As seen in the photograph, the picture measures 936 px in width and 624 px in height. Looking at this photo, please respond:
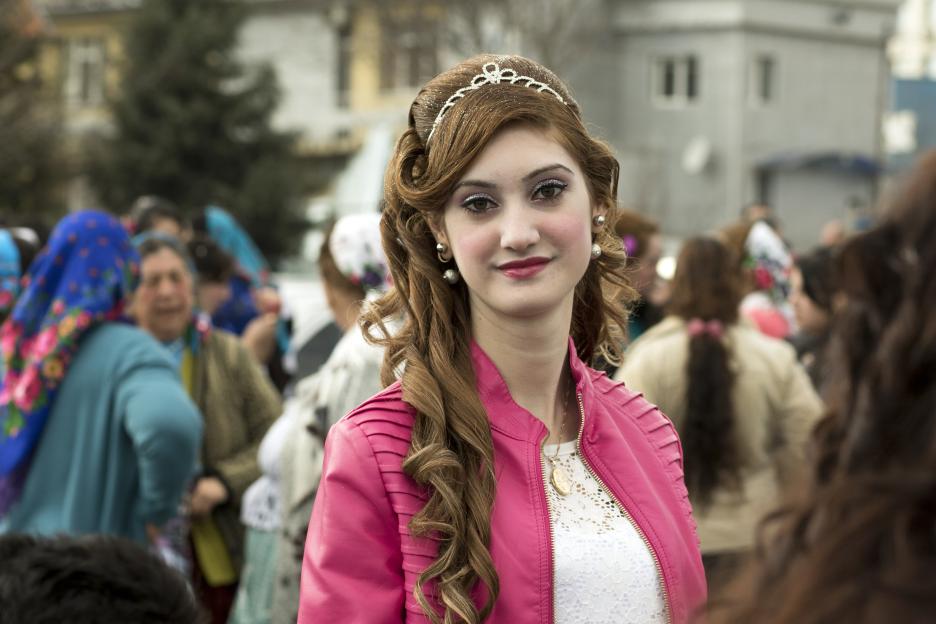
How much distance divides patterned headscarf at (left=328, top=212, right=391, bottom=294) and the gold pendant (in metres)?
2.58

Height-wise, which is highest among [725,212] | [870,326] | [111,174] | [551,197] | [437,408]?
[870,326]

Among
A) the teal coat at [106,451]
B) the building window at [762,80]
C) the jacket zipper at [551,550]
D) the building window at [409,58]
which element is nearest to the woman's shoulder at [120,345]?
the teal coat at [106,451]

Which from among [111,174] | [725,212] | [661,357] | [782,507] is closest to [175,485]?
[661,357]

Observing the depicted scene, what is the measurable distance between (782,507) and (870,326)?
7.0 inches

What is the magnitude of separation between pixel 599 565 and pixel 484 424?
1.05 ft

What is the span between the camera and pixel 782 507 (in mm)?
1343

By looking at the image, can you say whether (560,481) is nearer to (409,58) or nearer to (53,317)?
(53,317)

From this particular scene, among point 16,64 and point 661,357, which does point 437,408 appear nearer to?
point 661,357

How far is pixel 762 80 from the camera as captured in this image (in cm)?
4128

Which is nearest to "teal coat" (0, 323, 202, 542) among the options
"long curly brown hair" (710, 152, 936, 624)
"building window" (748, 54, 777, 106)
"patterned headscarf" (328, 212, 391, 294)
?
"patterned headscarf" (328, 212, 391, 294)

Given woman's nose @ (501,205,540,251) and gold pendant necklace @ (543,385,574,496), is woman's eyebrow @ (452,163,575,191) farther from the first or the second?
gold pendant necklace @ (543,385,574,496)

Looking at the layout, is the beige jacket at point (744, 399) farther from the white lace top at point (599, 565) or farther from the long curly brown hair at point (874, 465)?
the long curly brown hair at point (874, 465)

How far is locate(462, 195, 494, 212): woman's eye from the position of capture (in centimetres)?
279

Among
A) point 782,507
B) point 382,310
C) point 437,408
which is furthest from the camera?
point 382,310
